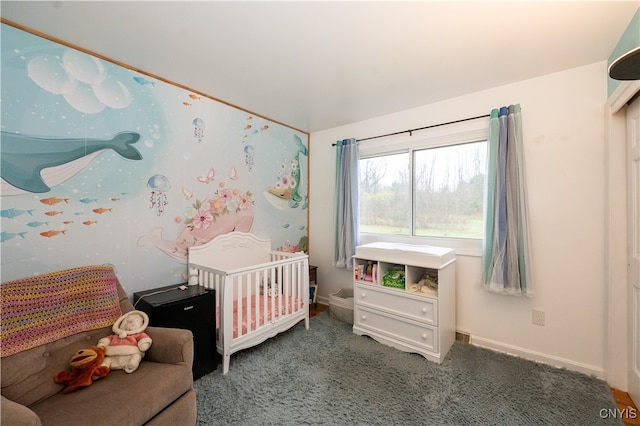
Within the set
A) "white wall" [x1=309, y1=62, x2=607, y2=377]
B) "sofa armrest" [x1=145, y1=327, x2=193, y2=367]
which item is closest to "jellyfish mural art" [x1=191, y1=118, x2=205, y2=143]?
"sofa armrest" [x1=145, y1=327, x2=193, y2=367]

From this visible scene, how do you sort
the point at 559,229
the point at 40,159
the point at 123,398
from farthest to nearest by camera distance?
the point at 559,229
the point at 40,159
the point at 123,398

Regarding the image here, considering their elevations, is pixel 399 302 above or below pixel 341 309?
above

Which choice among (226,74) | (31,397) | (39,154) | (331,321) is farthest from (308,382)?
(226,74)

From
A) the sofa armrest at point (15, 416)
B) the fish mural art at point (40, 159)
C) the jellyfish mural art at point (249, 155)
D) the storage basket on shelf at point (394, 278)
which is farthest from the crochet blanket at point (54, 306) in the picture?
the storage basket on shelf at point (394, 278)

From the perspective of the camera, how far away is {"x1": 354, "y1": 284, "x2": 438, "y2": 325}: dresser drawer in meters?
2.28

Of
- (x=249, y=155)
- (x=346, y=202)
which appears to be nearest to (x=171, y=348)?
(x=249, y=155)

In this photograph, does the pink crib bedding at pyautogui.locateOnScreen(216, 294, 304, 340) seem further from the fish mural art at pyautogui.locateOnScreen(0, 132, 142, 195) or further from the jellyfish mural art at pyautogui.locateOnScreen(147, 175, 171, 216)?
the fish mural art at pyautogui.locateOnScreen(0, 132, 142, 195)

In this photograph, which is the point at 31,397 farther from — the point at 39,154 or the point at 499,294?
the point at 499,294

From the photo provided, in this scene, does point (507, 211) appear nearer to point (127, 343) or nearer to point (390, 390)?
point (390, 390)

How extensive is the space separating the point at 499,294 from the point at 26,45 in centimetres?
394

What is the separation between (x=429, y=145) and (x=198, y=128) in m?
2.33

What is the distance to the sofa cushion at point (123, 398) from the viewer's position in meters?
1.13

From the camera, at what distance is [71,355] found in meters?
1.47

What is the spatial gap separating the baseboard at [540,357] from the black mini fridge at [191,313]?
2.34 meters
